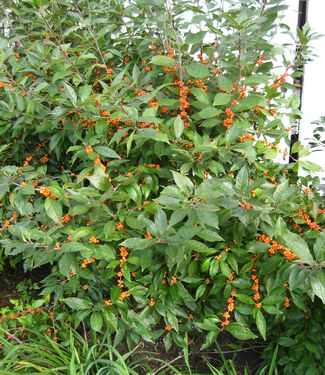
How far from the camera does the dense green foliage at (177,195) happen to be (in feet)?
4.97

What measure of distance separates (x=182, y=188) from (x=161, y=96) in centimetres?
55

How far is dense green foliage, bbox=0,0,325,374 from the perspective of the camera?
1.51 metres

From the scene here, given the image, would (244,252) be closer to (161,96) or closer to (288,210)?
(288,210)

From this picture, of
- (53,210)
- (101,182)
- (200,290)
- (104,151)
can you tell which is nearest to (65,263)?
(53,210)

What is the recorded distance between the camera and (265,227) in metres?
1.57

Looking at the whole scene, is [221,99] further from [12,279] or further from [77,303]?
[12,279]

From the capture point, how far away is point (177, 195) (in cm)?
141

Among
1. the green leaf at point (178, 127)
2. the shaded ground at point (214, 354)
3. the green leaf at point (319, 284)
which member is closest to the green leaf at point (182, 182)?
the green leaf at point (178, 127)

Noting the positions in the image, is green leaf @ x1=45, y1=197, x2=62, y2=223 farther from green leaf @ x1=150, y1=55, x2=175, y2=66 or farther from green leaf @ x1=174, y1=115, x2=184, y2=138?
green leaf @ x1=150, y1=55, x2=175, y2=66

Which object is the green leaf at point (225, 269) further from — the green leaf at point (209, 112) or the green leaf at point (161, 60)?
the green leaf at point (161, 60)

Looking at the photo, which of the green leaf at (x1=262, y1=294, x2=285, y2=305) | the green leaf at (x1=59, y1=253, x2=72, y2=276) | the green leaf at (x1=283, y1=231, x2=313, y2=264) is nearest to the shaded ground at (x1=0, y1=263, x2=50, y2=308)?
the green leaf at (x1=59, y1=253, x2=72, y2=276)

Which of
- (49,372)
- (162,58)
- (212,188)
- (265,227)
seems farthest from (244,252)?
(49,372)

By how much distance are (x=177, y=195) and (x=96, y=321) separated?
2.15 ft

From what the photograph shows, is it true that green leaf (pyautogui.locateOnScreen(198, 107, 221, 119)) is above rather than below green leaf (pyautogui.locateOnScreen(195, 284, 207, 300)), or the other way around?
above
